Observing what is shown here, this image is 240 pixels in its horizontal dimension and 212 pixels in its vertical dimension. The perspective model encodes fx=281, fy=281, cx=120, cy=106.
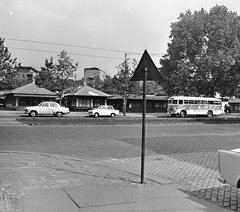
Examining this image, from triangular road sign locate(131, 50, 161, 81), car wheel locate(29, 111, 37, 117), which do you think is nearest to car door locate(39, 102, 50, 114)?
car wheel locate(29, 111, 37, 117)

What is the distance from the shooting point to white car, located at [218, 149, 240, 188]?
4.21 m

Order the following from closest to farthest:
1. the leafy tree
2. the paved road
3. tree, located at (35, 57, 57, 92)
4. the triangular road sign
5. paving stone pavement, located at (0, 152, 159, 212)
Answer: paving stone pavement, located at (0, 152, 159, 212) → the paved road → the triangular road sign → tree, located at (35, 57, 57, 92) → the leafy tree

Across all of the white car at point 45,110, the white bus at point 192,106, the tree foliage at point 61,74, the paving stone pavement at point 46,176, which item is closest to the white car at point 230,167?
the paving stone pavement at point 46,176

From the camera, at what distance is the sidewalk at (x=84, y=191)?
4.26 meters

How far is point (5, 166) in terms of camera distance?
682 centimetres

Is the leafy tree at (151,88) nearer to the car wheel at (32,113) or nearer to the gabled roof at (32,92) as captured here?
the gabled roof at (32,92)

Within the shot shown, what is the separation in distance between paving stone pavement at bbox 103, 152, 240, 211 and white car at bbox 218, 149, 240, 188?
499mm

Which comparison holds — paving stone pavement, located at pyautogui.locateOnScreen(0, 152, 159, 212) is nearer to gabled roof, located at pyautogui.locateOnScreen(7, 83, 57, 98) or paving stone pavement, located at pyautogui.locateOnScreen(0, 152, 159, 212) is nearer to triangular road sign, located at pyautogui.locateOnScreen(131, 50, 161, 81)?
triangular road sign, located at pyautogui.locateOnScreen(131, 50, 161, 81)

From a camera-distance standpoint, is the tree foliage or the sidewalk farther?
the tree foliage

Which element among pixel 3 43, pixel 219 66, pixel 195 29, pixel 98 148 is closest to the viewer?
pixel 98 148

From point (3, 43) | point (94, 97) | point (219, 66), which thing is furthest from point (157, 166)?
point (3, 43)

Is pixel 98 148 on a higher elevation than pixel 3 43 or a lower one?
lower

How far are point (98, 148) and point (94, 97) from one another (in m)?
38.3

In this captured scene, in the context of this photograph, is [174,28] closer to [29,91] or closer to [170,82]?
[170,82]
